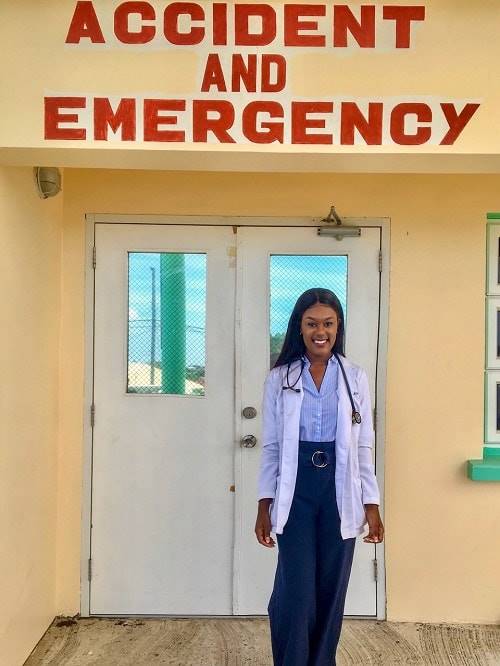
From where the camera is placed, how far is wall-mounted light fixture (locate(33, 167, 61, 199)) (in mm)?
3918

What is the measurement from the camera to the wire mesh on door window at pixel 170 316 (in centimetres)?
438

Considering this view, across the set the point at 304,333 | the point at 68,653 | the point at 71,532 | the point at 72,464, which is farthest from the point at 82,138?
the point at 68,653

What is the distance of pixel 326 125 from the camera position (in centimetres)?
322

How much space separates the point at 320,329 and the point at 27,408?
A: 1507mm

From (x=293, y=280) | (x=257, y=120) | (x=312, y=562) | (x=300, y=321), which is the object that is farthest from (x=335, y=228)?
(x=312, y=562)

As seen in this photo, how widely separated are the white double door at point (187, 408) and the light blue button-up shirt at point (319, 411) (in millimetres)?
1015

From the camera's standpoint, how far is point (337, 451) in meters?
3.26

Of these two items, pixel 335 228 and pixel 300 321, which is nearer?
pixel 300 321

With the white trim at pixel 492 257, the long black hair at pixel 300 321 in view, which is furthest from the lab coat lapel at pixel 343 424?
the white trim at pixel 492 257

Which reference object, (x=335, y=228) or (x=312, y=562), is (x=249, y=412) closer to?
(x=335, y=228)

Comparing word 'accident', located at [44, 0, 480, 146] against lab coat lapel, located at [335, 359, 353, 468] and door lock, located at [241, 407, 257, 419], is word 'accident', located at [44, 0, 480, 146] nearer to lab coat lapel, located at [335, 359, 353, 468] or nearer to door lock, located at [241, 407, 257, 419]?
lab coat lapel, located at [335, 359, 353, 468]

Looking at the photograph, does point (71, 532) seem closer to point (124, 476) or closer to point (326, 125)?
point (124, 476)

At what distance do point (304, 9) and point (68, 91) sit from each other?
1033 mm

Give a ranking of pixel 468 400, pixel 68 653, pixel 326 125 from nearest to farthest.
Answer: pixel 326 125, pixel 68 653, pixel 468 400
